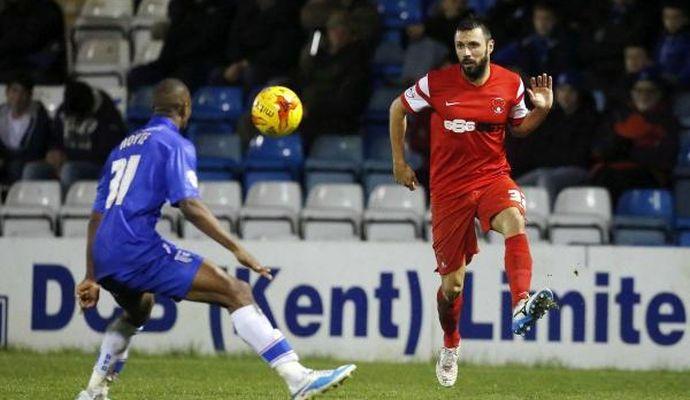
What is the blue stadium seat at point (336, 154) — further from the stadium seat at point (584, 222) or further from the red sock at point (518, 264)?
the red sock at point (518, 264)

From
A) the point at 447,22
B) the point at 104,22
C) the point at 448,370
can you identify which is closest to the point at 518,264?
the point at 448,370

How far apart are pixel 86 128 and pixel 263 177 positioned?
188cm

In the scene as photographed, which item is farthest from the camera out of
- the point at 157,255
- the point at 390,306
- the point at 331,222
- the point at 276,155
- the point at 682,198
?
the point at 276,155

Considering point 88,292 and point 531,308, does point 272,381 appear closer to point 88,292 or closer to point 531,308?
point 531,308

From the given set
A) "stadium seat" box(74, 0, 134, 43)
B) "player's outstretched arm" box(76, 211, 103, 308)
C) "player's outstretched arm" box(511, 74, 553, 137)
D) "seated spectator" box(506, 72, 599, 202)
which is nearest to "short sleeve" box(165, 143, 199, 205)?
"player's outstretched arm" box(76, 211, 103, 308)

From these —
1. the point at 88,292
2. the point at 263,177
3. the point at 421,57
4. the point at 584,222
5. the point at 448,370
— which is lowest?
the point at 448,370

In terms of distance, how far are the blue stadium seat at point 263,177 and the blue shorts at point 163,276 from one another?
723 centimetres

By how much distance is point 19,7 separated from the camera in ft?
58.9

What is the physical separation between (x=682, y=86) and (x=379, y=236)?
3.72m

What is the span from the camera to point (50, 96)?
17297mm

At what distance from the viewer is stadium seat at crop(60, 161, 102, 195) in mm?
15141

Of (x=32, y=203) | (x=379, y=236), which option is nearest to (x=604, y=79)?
(x=379, y=236)

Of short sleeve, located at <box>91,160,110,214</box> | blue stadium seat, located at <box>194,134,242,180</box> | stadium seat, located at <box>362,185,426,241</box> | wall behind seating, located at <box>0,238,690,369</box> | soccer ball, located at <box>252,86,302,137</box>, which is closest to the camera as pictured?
short sleeve, located at <box>91,160,110,214</box>

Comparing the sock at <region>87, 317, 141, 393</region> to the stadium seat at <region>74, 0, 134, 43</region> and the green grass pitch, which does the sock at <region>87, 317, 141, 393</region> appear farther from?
the stadium seat at <region>74, 0, 134, 43</region>
